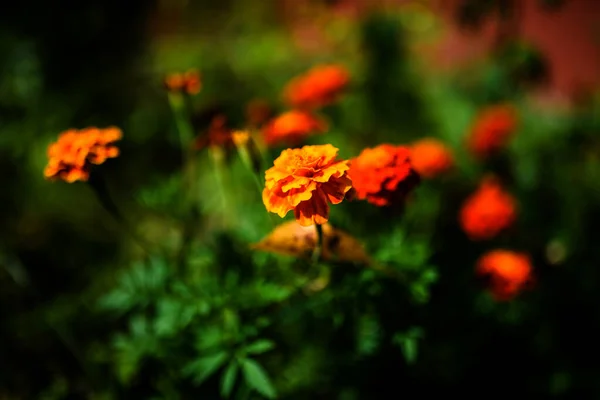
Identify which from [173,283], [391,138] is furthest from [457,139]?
[173,283]

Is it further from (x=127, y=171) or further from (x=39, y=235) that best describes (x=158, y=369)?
(x=127, y=171)

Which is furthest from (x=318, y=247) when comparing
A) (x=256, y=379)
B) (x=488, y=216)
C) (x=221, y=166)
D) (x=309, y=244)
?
(x=488, y=216)

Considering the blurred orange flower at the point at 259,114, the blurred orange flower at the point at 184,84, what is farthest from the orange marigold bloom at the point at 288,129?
the blurred orange flower at the point at 184,84

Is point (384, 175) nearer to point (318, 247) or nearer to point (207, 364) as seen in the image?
point (318, 247)

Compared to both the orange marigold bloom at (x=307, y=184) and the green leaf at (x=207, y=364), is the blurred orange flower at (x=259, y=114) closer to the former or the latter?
the orange marigold bloom at (x=307, y=184)

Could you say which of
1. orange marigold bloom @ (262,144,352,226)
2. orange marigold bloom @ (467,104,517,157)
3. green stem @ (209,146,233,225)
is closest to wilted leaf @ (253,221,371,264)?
orange marigold bloom @ (262,144,352,226)

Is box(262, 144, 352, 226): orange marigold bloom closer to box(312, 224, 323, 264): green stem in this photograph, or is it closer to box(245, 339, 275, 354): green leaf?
box(312, 224, 323, 264): green stem
